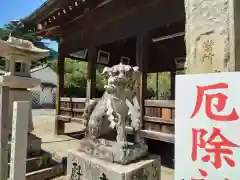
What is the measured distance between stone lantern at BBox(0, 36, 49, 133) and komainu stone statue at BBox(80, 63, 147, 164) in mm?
2259

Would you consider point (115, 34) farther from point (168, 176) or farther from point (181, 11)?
point (168, 176)

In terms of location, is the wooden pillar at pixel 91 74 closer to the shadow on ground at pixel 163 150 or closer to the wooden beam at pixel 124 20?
the wooden beam at pixel 124 20

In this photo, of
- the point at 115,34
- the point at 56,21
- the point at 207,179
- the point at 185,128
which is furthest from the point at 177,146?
the point at 56,21

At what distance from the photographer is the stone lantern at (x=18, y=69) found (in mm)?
4047

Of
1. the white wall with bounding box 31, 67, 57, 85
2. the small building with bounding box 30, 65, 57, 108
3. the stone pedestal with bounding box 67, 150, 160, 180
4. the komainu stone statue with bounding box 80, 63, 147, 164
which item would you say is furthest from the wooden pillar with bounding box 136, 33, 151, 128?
the white wall with bounding box 31, 67, 57, 85

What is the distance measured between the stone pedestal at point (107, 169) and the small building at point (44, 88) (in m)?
25.0

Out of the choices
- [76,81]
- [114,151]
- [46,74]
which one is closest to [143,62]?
[114,151]

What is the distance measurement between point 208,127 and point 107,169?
3.79ft

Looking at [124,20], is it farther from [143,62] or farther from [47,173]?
[47,173]

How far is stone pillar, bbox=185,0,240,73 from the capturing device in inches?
54.1

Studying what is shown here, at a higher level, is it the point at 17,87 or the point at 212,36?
the point at 212,36

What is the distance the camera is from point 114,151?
84.4 inches

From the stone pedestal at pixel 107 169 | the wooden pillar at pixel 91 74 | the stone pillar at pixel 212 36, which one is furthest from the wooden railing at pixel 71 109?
the stone pillar at pixel 212 36

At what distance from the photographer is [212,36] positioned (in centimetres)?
147
